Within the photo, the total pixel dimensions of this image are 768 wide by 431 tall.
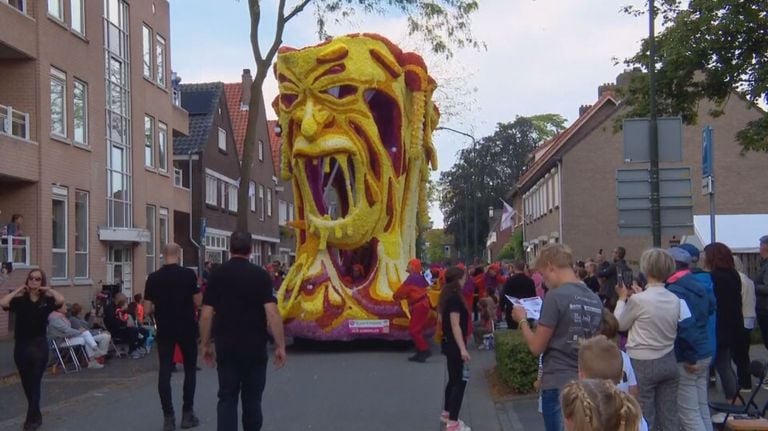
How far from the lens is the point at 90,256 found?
25.7m

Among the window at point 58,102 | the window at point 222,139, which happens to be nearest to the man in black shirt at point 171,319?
the window at point 58,102

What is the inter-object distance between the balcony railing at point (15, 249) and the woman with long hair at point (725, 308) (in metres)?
15.3

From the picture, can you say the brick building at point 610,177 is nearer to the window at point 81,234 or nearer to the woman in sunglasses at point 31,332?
the window at point 81,234

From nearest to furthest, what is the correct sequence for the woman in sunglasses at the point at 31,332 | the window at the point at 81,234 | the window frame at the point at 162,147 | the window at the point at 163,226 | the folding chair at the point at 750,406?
1. the folding chair at the point at 750,406
2. the woman in sunglasses at the point at 31,332
3. the window at the point at 81,234
4. the window frame at the point at 162,147
5. the window at the point at 163,226

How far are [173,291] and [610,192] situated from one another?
32411 mm

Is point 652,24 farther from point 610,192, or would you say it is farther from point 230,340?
point 610,192

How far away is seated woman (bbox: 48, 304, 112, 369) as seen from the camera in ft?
50.5

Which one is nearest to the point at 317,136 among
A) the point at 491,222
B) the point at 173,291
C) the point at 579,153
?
the point at 173,291

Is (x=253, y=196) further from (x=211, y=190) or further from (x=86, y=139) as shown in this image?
(x=86, y=139)

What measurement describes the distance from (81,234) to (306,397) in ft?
52.1

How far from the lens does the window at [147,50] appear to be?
30344mm

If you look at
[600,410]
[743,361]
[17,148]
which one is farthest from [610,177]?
[600,410]

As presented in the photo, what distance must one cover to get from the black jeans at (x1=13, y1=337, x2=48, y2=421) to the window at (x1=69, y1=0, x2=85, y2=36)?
54.9 feet

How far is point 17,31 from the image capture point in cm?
2130
